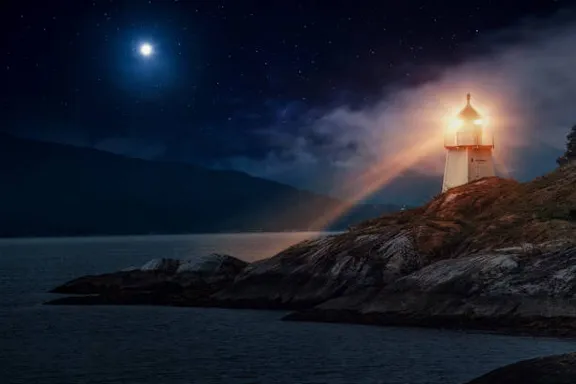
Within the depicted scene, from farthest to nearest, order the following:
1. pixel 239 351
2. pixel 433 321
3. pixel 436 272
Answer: pixel 436 272 → pixel 433 321 → pixel 239 351

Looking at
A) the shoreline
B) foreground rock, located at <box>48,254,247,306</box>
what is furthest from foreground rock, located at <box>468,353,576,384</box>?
foreground rock, located at <box>48,254,247,306</box>

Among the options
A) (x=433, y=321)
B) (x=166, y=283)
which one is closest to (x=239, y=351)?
(x=433, y=321)

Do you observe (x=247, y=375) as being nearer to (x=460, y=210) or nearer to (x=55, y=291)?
(x=460, y=210)

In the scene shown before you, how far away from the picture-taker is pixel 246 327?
1693 inches

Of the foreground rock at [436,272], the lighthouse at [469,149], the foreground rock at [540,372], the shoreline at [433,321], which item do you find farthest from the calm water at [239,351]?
the lighthouse at [469,149]

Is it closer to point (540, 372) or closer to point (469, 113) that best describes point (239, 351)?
point (540, 372)

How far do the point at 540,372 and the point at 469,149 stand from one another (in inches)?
1694

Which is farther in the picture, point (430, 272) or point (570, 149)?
point (570, 149)

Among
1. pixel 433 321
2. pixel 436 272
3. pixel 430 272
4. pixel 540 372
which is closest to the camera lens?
pixel 540 372

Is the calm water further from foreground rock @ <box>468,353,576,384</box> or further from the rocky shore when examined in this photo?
foreground rock @ <box>468,353,576,384</box>

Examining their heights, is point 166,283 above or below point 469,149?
below

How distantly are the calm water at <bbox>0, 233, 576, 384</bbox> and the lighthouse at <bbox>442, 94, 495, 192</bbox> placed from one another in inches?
851

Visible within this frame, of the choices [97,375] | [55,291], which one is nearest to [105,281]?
[55,291]

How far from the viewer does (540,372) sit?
2062 cm
